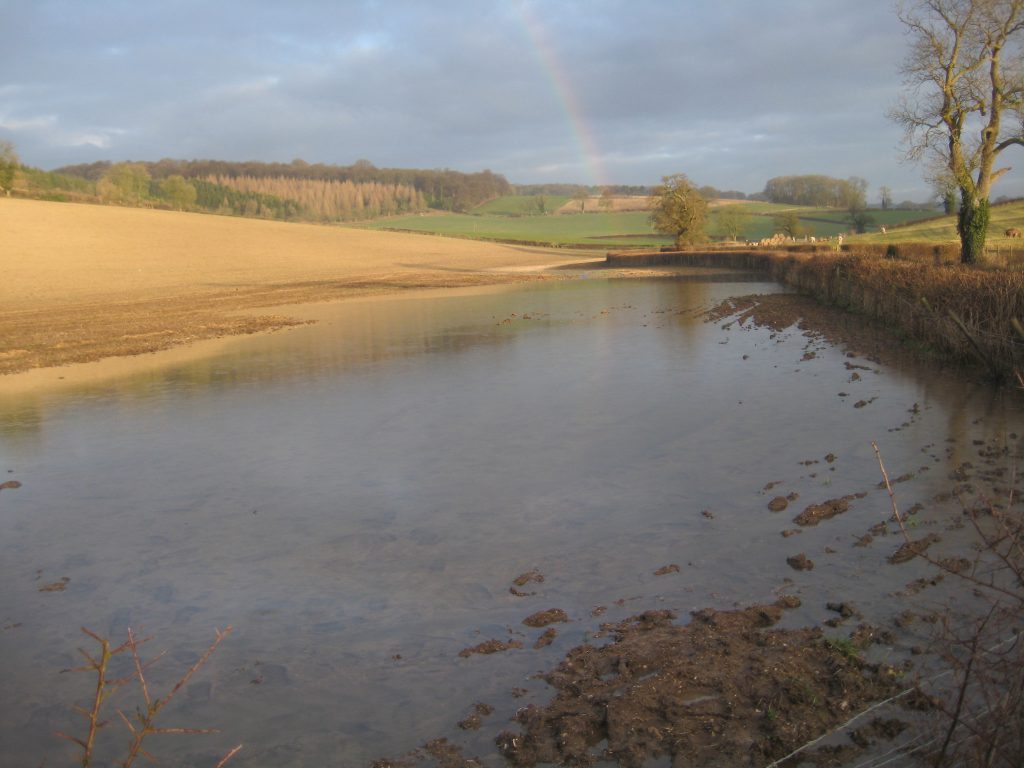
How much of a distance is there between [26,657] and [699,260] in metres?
54.0

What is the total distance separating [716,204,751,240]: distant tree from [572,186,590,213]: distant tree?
5353 cm

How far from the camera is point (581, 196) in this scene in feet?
529

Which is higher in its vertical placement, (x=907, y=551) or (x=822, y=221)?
(x=822, y=221)

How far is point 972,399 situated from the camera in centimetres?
1115

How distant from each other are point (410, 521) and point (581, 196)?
520ft

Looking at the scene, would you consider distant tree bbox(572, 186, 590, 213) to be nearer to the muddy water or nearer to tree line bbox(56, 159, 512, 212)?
tree line bbox(56, 159, 512, 212)

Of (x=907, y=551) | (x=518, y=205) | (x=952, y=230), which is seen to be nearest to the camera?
(x=907, y=551)

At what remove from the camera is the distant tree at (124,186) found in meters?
98.1

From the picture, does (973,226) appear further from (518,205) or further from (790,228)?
(518,205)

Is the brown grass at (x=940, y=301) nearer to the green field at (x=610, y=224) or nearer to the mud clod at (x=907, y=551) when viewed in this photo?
the mud clod at (x=907, y=551)

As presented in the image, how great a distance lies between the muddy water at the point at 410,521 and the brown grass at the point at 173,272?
8491 mm

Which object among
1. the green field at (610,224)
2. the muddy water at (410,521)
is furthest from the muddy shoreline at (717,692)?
the green field at (610,224)

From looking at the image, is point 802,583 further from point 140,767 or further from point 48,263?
point 48,263

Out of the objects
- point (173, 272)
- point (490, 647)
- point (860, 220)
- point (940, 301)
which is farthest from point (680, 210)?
point (490, 647)
